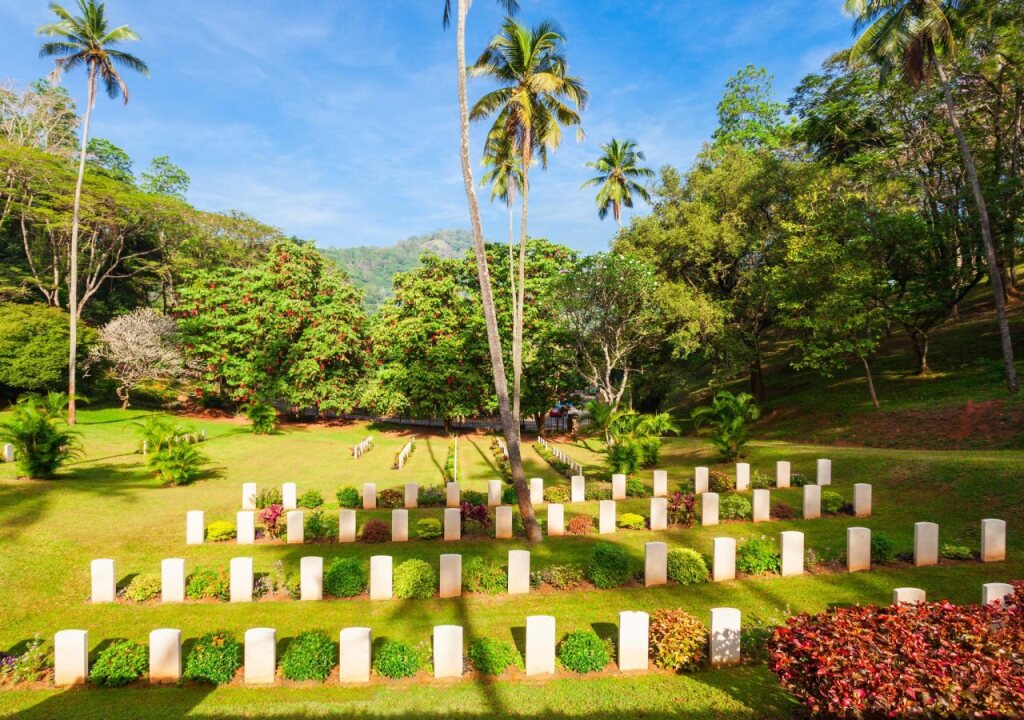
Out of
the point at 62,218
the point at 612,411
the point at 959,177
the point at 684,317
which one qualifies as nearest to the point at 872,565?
the point at 612,411

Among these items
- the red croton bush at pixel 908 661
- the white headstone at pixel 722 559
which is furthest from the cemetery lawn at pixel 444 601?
the red croton bush at pixel 908 661

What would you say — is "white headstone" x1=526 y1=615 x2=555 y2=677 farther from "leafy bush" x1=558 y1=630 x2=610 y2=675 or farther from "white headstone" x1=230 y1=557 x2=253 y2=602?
"white headstone" x1=230 y1=557 x2=253 y2=602

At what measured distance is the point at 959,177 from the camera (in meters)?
29.6

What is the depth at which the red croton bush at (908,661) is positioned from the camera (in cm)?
505

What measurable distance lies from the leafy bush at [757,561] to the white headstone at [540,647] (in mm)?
5618

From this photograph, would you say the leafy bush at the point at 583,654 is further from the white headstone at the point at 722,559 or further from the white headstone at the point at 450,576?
the white headstone at the point at 722,559

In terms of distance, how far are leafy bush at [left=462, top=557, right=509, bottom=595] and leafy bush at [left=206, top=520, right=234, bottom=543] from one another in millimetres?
7290

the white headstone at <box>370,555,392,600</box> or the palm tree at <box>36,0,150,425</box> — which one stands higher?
the palm tree at <box>36,0,150,425</box>

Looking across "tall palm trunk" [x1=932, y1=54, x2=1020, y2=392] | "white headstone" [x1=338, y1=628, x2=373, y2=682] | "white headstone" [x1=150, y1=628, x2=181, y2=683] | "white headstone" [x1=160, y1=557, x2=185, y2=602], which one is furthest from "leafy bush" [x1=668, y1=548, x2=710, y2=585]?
→ "tall palm trunk" [x1=932, y1=54, x2=1020, y2=392]

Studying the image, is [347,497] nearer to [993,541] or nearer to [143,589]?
[143,589]

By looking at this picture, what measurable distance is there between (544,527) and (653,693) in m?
7.76

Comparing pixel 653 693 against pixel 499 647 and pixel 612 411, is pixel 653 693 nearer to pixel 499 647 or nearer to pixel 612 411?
pixel 499 647

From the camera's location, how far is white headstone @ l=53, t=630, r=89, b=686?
756cm

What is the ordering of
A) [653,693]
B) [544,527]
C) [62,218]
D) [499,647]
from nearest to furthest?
[653,693]
[499,647]
[544,527]
[62,218]
